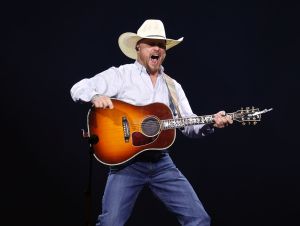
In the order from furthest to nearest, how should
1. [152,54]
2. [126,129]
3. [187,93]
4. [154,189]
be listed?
[187,93] < [152,54] < [154,189] < [126,129]

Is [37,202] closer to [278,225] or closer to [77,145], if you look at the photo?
[77,145]

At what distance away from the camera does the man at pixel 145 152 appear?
2734mm

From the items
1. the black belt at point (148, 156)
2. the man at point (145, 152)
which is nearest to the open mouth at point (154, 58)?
the man at point (145, 152)

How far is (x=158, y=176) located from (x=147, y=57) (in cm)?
81

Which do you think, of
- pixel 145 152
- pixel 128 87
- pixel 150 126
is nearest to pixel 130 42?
pixel 128 87

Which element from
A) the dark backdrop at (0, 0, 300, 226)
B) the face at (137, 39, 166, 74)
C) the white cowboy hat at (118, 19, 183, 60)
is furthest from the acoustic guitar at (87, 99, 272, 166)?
the dark backdrop at (0, 0, 300, 226)

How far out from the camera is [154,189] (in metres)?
2.90

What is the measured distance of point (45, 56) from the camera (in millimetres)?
3670

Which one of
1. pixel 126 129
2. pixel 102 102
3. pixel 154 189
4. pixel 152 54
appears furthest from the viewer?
pixel 152 54

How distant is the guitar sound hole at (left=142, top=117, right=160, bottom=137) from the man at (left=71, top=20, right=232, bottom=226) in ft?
0.42

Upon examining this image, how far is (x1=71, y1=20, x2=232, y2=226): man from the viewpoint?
108 inches

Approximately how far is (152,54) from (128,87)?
0.29 m

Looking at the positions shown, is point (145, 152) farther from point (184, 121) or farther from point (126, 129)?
point (184, 121)

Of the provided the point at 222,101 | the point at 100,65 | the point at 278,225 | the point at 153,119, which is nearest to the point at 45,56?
the point at 100,65
